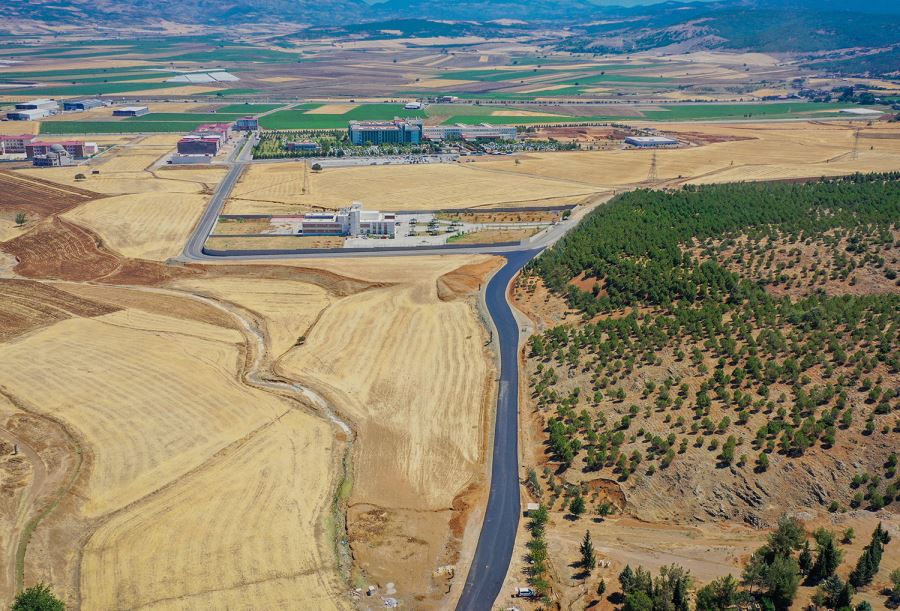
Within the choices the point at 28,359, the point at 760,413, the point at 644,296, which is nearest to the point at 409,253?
the point at 644,296

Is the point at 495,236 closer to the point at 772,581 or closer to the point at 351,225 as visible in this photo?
the point at 351,225

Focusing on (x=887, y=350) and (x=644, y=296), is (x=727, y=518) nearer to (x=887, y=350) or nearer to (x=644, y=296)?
(x=887, y=350)

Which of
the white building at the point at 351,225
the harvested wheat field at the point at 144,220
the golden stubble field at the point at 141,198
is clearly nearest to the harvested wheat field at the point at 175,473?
the harvested wheat field at the point at 144,220

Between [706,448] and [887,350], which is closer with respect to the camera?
[706,448]

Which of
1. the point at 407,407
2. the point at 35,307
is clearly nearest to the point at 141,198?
the point at 35,307

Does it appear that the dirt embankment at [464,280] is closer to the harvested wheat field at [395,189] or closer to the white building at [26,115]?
the harvested wheat field at [395,189]

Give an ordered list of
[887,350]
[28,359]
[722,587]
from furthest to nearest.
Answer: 1. [28,359]
2. [887,350]
3. [722,587]
